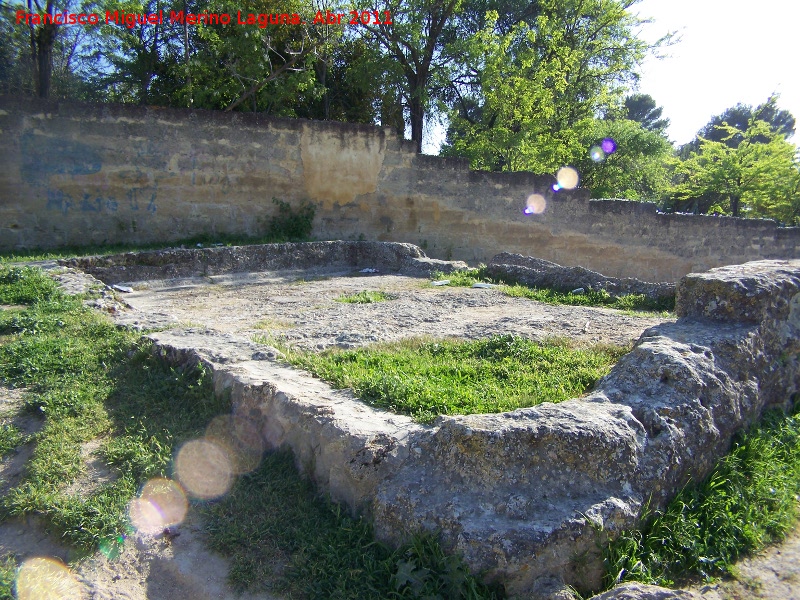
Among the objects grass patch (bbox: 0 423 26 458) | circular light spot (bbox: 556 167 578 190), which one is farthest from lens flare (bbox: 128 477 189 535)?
circular light spot (bbox: 556 167 578 190)

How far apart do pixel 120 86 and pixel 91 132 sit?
9985mm

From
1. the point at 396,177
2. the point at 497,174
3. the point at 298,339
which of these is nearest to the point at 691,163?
the point at 497,174

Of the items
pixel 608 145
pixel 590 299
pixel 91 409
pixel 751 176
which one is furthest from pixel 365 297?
pixel 751 176

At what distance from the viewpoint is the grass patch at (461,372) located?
2816 millimetres

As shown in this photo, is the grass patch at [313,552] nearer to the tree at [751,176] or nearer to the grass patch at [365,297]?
the grass patch at [365,297]

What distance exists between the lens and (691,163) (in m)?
21.9

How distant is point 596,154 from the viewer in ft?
65.3

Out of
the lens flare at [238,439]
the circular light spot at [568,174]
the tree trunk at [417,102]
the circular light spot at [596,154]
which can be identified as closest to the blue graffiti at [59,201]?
the lens flare at [238,439]

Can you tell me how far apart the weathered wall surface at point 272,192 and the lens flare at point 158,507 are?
7812 millimetres

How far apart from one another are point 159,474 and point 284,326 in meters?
1.97

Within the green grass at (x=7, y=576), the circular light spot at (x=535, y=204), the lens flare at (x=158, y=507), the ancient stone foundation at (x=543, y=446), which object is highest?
the circular light spot at (x=535, y=204)

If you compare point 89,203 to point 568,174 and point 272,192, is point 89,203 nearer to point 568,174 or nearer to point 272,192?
point 272,192

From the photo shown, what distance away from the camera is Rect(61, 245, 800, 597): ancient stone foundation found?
2.08 meters

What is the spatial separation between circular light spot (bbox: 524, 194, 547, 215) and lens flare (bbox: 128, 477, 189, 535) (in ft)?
38.1
